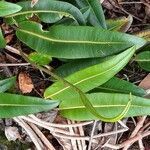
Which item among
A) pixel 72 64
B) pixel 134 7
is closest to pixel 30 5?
pixel 72 64

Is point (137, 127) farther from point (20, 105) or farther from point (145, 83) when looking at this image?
point (20, 105)

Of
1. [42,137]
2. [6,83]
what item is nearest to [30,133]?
[42,137]

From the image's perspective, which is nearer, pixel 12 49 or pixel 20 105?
pixel 20 105

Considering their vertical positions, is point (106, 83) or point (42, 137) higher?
point (106, 83)

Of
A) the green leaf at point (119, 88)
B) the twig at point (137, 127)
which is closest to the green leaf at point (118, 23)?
the green leaf at point (119, 88)

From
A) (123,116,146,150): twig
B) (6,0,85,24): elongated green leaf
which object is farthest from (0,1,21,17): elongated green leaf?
(123,116,146,150): twig

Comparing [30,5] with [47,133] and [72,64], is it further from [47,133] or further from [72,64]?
[47,133]
